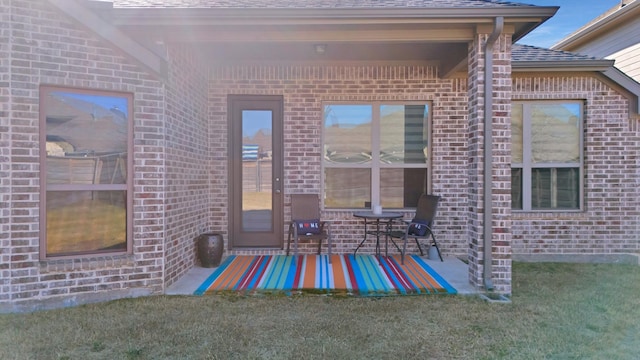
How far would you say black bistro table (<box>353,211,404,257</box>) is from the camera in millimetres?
5457

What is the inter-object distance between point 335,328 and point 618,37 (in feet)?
28.8

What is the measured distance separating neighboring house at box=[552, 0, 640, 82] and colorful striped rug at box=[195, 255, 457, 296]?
6.13m

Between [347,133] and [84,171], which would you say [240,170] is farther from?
[84,171]

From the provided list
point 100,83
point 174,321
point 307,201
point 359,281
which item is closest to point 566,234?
point 359,281

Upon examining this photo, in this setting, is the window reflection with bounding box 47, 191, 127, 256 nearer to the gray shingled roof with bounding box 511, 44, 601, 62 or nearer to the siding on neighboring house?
the gray shingled roof with bounding box 511, 44, 601, 62

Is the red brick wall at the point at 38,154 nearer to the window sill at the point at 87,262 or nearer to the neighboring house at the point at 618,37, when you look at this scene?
the window sill at the point at 87,262

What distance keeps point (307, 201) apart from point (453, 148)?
8.30 feet

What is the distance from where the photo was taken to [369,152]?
20.2 ft

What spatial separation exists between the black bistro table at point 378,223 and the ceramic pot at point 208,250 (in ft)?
6.80

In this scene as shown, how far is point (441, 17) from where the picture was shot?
392cm

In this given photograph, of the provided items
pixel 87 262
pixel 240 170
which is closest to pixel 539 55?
pixel 240 170

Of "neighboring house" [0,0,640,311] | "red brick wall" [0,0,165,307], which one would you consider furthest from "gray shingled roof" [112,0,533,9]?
"red brick wall" [0,0,165,307]

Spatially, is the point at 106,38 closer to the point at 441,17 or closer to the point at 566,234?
the point at 441,17

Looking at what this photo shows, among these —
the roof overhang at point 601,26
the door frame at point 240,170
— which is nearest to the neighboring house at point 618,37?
the roof overhang at point 601,26
